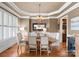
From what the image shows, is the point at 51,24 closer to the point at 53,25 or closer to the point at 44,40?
the point at 53,25

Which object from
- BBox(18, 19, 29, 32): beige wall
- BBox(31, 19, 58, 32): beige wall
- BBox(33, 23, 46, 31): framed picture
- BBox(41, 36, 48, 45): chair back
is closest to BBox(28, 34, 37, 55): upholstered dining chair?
BBox(41, 36, 48, 45): chair back

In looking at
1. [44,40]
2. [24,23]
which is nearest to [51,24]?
[24,23]

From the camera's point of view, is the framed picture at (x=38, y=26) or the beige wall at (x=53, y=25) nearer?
the framed picture at (x=38, y=26)

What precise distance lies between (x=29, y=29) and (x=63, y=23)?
2328mm

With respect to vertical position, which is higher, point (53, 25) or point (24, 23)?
point (24, 23)

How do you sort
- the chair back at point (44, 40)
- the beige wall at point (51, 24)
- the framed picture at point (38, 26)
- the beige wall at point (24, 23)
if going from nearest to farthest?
the chair back at point (44, 40) → the beige wall at point (24, 23) → the framed picture at point (38, 26) → the beige wall at point (51, 24)

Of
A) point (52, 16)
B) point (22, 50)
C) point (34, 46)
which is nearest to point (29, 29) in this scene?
point (52, 16)

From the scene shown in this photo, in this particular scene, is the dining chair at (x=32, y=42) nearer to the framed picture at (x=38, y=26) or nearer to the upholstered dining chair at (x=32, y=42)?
the upholstered dining chair at (x=32, y=42)

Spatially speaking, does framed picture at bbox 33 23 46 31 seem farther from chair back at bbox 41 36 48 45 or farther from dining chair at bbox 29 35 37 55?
chair back at bbox 41 36 48 45

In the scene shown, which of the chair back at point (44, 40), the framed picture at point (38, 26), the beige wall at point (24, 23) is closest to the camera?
the chair back at point (44, 40)

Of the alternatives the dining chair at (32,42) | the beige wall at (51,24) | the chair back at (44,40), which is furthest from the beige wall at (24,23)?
the chair back at (44,40)

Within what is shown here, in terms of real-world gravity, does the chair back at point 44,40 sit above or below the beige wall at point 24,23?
below

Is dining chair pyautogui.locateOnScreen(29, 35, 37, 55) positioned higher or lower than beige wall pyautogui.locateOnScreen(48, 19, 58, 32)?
lower

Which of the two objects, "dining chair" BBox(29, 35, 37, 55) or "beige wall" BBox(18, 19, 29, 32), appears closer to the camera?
"dining chair" BBox(29, 35, 37, 55)
